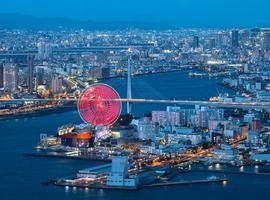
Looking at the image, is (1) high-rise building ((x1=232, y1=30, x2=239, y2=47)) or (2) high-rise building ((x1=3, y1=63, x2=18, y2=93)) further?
(1) high-rise building ((x1=232, y1=30, x2=239, y2=47))

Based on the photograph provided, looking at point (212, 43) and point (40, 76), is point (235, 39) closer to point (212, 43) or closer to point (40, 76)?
point (212, 43)

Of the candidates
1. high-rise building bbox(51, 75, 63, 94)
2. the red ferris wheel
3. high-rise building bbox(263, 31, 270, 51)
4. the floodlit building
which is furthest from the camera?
high-rise building bbox(263, 31, 270, 51)

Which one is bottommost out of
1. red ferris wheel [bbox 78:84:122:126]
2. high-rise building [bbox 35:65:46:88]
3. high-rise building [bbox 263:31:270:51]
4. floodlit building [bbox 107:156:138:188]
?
floodlit building [bbox 107:156:138:188]

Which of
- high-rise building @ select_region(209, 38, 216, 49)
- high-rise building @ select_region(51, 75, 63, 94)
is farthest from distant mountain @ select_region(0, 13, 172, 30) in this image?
high-rise building @ select_region(51, 75, 63, 94)

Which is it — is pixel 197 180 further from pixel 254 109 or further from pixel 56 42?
pixel 56 42

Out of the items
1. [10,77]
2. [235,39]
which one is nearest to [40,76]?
[10,77]

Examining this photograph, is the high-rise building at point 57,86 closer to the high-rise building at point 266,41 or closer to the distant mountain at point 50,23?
the high-rise building at point 266,41

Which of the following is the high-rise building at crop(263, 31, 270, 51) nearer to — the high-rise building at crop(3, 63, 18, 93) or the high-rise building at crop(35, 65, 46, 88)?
the high-rise building at crop(35, 65, 46, 88)
